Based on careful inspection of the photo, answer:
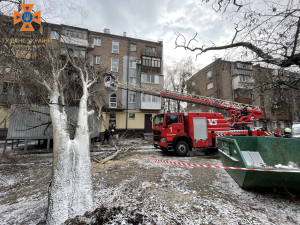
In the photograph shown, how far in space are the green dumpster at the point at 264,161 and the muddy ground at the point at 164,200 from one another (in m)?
0.39

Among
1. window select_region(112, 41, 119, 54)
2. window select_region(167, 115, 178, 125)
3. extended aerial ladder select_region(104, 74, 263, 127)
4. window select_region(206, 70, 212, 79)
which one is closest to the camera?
window select_region(167, 115, 178, 125)

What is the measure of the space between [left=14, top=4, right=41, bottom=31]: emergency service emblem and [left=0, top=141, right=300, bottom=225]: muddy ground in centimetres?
397

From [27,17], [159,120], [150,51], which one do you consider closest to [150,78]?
[150,51]

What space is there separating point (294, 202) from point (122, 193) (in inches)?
148

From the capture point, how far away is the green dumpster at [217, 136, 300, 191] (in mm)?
2799

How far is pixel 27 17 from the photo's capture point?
3098 millimetres

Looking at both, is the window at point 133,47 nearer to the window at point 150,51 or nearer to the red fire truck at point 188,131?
the window at point 150,51

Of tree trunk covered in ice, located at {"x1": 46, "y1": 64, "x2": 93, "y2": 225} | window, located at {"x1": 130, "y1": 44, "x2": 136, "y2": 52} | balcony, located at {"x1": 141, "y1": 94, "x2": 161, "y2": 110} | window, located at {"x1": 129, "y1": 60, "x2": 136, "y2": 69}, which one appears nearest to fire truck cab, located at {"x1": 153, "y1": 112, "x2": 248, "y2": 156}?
tree trunk covered in ice, located at {"x1": 46, "y1": 64, "x2": 93, "y2": 225}

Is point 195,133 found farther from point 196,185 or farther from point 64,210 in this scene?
point 64,210

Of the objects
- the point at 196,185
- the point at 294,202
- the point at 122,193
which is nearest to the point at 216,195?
the point at 196,185

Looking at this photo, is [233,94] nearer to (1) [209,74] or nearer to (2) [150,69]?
(1) [209,74]

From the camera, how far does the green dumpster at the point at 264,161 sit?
280 centimetres

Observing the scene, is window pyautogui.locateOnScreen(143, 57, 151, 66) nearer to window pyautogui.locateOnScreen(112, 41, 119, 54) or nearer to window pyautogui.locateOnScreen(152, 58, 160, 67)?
window pyautogui.locateOnScreen(152, 58, 160, 67)

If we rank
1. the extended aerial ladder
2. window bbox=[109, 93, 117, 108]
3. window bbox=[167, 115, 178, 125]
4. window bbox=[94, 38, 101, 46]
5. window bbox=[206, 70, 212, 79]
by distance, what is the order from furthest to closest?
window bbox=[206, 70, 212, 79] → window bbox=[94, 38, 101, 46] → window bbox=[109, 93, 117, 108] → the extended aerial ladder → window bbox=[167, 115, 178, 125]
